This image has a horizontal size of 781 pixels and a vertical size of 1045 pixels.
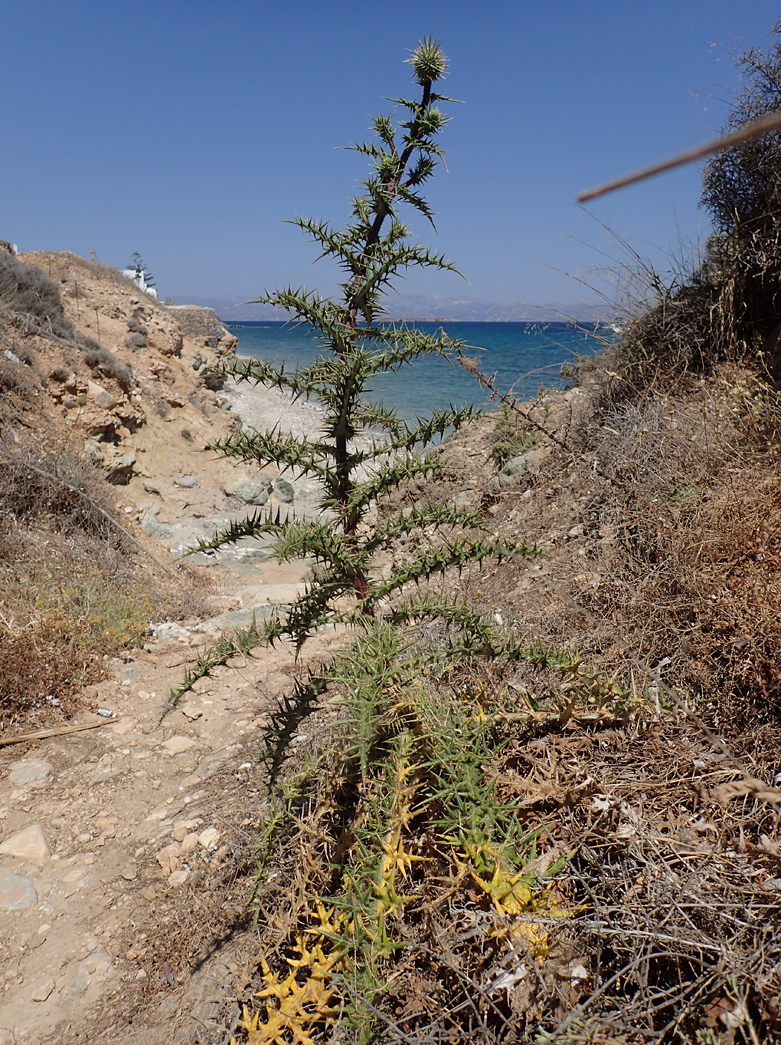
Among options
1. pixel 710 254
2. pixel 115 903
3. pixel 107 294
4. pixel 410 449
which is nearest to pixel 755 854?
pixel 410 449

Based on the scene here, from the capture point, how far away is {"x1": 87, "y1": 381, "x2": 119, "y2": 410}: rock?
8664 mm

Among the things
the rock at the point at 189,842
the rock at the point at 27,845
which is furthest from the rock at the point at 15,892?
the rock at the point at 189,842

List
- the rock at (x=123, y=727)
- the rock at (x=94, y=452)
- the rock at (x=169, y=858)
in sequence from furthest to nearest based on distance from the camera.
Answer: the rock at (x=94, y=452) → the rock at (x=123, y=727) → the rock at (x=169, y=858)

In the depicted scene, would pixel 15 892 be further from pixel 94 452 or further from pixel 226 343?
pixel 226 343

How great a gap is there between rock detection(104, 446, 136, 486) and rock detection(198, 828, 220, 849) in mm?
6648

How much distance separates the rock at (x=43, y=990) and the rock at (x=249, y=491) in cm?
851

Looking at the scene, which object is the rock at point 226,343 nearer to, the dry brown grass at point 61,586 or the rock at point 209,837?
the dry brown grass at point 61,586

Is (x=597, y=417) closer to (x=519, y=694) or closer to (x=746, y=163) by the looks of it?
(x=746, y=163)

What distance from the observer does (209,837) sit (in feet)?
8.29

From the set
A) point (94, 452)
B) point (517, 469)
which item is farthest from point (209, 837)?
point (94, 452)

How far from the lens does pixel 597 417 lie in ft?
14.5

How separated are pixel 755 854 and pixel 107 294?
14505 millimetres

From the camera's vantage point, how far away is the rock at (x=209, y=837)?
2.50m

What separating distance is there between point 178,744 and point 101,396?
6.93 m
